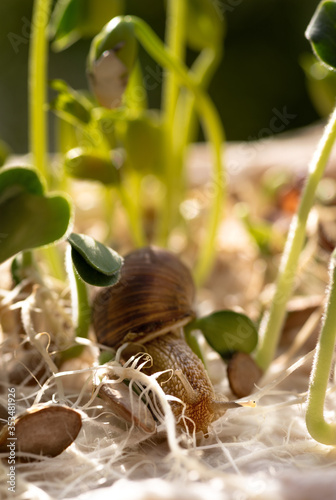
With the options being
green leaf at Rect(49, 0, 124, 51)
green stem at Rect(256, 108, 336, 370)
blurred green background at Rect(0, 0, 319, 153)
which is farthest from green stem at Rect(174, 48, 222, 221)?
blurred green background at Rect(0, 0, 319, 153)

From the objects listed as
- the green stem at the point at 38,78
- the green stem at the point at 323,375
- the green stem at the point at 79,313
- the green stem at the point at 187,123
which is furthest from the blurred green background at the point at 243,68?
the green stem at the point at 323,375

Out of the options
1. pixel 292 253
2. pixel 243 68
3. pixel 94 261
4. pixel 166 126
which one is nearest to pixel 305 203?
pixel 292 253

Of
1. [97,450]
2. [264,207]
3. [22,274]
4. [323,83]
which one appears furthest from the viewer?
[264,207]

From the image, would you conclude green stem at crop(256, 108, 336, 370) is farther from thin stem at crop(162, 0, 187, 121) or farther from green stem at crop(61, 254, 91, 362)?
thin stem at crop(162, 0, 187, 121)

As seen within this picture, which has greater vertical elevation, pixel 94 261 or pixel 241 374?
pixel 94 261

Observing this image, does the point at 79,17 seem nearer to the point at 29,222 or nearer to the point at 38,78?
the point at 38,78

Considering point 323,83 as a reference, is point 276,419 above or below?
below

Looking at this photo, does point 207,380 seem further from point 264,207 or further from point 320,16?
point 264,207

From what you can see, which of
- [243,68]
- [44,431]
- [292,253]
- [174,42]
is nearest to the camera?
[44,431]

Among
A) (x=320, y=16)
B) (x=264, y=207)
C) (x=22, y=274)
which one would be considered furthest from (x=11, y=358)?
(x=264, y=207)
